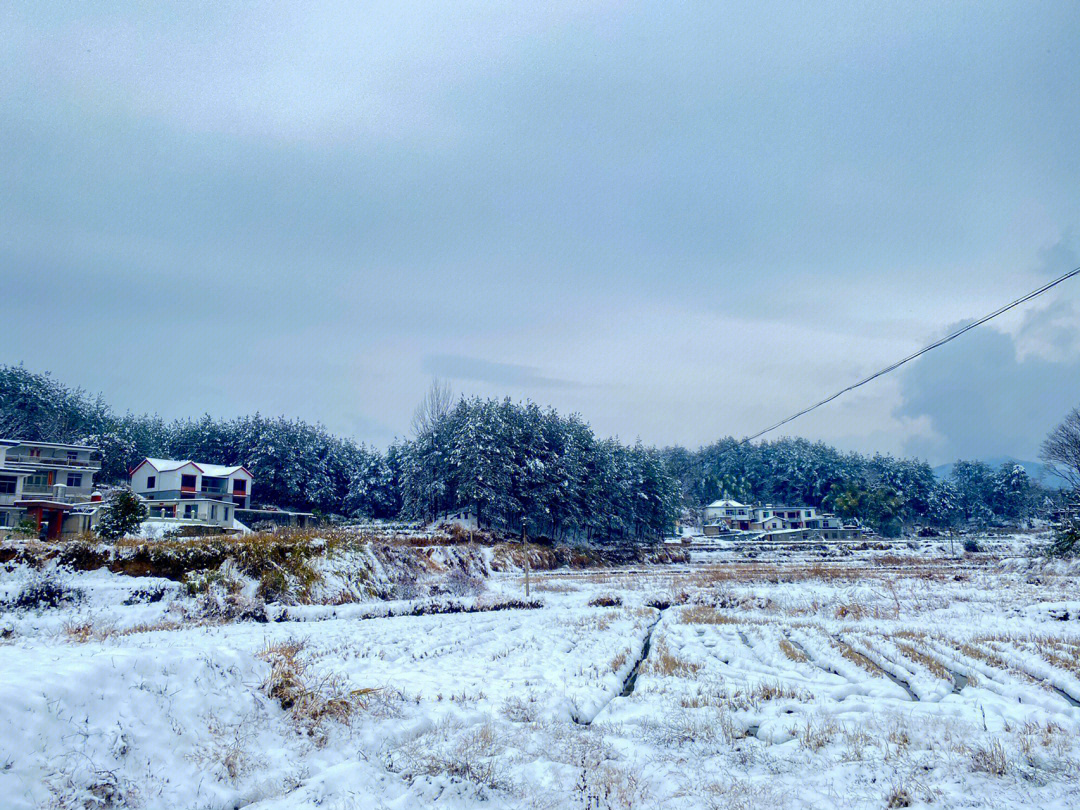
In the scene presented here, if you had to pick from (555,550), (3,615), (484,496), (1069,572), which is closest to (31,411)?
(484,496)

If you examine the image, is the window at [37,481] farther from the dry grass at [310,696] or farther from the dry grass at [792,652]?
the dry grass at [792,652]

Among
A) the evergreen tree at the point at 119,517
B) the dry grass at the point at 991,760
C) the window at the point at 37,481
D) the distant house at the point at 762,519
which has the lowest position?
the distant house at the point at 762,519

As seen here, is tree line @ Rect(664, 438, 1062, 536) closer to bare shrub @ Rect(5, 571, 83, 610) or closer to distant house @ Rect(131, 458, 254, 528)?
distant house @ Rect(131, 458, 254, 528)

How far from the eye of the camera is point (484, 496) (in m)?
65.7

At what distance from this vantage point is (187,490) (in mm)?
63625

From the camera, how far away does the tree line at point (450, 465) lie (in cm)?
7081

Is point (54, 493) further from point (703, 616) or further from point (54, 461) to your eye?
point (703, 616)

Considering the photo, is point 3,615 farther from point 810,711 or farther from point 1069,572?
point 1069,572

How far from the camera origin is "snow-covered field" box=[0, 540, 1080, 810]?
595 centimetres

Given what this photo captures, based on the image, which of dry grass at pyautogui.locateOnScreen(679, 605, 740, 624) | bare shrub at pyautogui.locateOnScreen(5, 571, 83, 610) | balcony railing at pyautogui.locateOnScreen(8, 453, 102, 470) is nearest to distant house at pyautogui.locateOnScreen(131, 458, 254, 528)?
balcony railing at pyautogui.locateOnScreen(8, 453, 102, 470)

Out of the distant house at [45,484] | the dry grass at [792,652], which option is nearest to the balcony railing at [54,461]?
the distant house at [45,484]

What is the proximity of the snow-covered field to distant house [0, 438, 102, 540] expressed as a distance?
3913 cm

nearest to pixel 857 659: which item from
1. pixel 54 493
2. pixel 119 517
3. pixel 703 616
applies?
pixel 703 616

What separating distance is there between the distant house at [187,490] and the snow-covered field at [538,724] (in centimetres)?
5362
